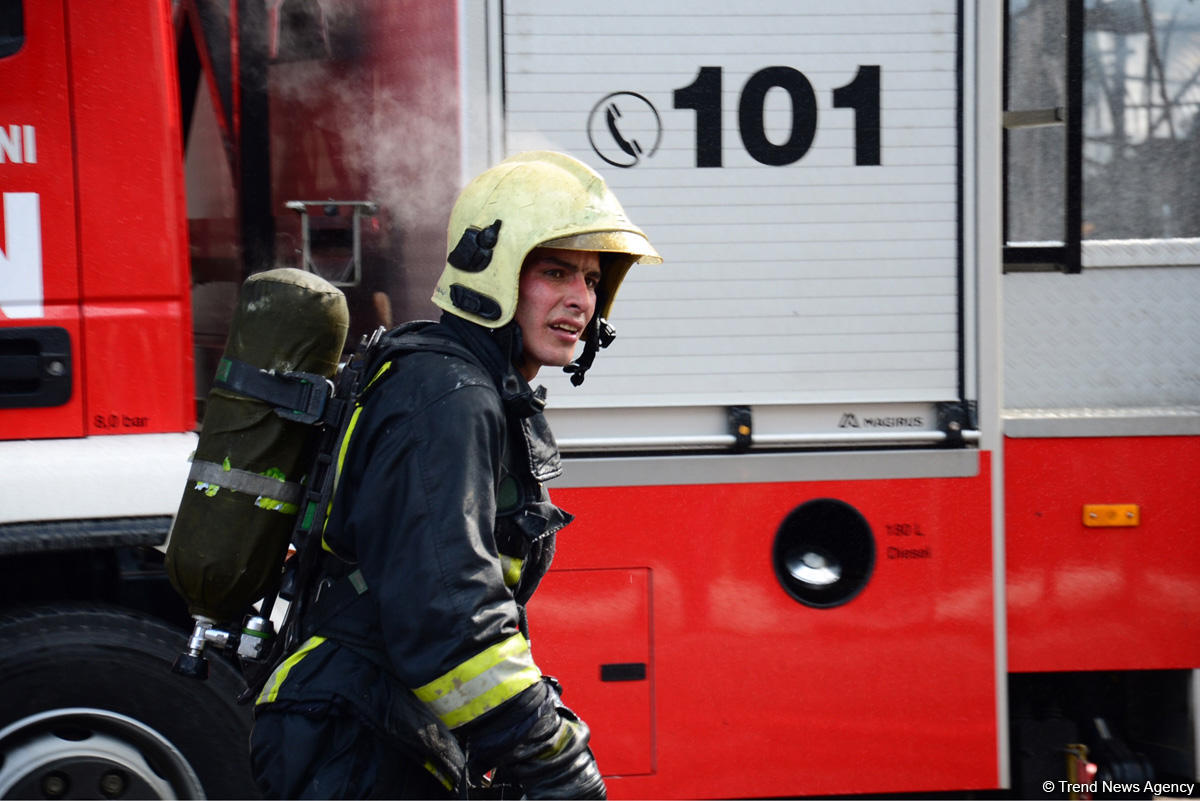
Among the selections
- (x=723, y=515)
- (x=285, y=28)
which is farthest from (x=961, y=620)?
(x=285, y=28)

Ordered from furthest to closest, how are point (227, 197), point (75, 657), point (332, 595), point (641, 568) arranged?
point (227, 197)
point (641, 568)
point (75, 657)
point (332, 595)

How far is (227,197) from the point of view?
11.6 feet

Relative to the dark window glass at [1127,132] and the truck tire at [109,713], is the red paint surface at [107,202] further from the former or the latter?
the dark window glass at [1127,132]

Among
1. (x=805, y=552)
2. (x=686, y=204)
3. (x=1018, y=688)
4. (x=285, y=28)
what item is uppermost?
(x=285, y=28)

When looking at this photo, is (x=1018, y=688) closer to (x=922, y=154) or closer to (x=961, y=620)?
(x=961, y=620)

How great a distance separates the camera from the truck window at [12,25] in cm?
288

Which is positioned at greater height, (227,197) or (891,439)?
(227,197)

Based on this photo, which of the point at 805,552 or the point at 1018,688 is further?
the point at 1018,688

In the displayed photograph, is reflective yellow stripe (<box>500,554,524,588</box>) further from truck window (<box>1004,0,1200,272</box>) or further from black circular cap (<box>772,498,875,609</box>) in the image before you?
truck window (<box>1004,0,1200,272</box>)

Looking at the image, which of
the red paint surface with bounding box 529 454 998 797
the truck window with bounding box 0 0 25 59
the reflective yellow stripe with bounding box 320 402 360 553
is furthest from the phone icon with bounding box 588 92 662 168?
the reflective yellow stripe with bounding box 320 402 360 553

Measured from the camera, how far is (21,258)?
2891 millimetres

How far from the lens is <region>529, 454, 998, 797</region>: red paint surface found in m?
3.31

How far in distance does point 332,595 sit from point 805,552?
176 cm

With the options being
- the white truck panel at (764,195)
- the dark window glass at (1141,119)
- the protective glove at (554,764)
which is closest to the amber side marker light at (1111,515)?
the white truck panel at (764,195)
